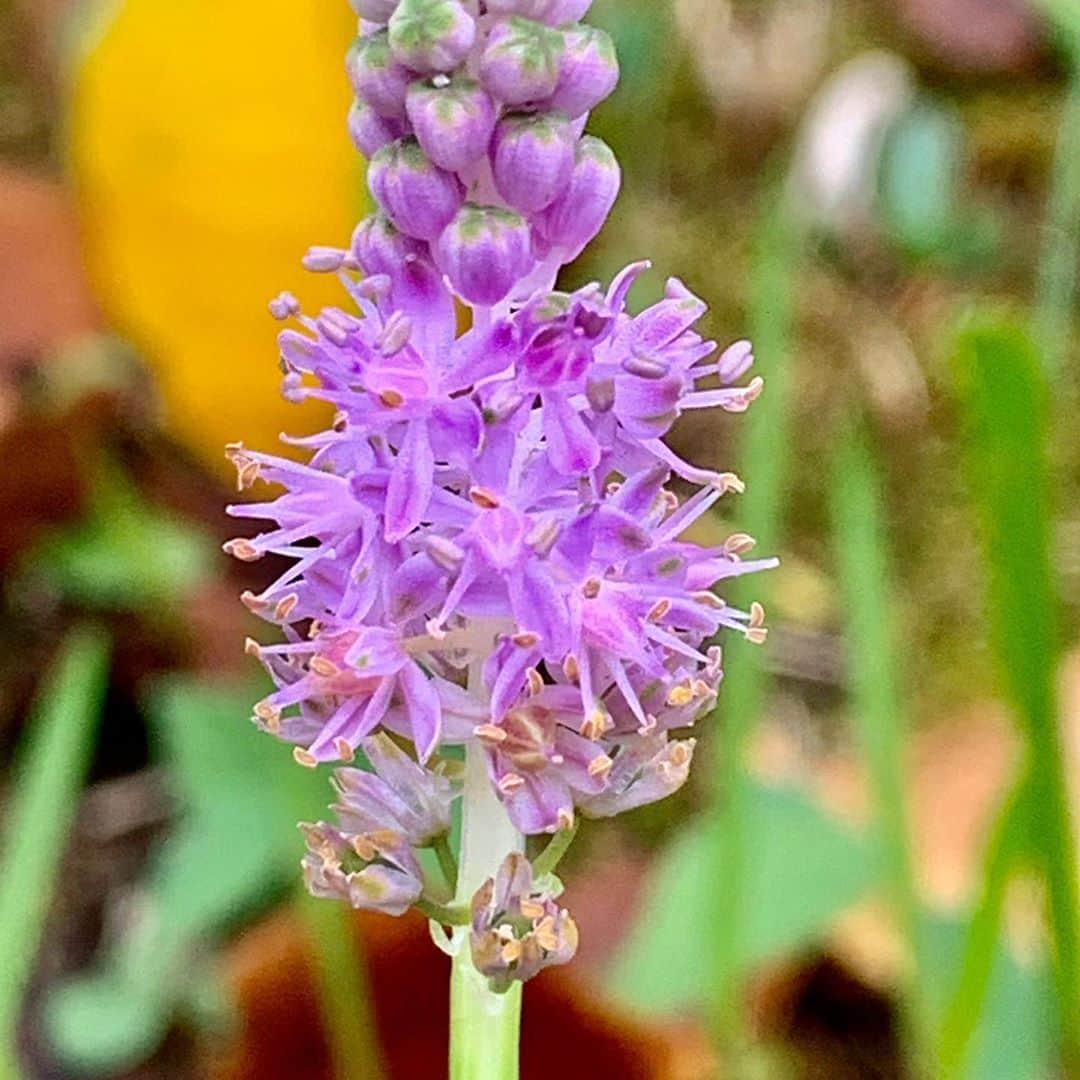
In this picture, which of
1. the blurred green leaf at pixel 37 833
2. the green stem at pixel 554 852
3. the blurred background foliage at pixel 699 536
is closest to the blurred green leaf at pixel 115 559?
the blurred background foliage at pixel 699 536

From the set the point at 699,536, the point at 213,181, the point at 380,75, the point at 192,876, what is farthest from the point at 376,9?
the point at 213,181

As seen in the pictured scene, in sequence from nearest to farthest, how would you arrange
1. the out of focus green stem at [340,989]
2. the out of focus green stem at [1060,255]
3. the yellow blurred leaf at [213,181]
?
the out of focus green stem at [340,989] < the out of focus green stem at [1060,255] < the yellow blurred leaf at [213,181]

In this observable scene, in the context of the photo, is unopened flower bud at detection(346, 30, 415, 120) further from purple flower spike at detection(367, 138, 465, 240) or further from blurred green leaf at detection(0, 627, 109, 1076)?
blurred green leaf at detection(0, 627, 109, 1076)

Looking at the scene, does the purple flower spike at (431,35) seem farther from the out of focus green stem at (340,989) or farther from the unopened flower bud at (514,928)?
the out of focus green stem at (340,989)

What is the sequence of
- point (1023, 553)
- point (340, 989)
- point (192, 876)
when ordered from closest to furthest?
1. point (1023, 553)
2. point (340, 989)
3. point (192, 876)

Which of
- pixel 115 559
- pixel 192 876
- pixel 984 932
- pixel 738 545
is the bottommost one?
pixel 192 876

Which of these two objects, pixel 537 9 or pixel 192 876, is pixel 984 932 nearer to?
pixel 537 9

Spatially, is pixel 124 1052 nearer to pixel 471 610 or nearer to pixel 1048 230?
pixel 471 610
